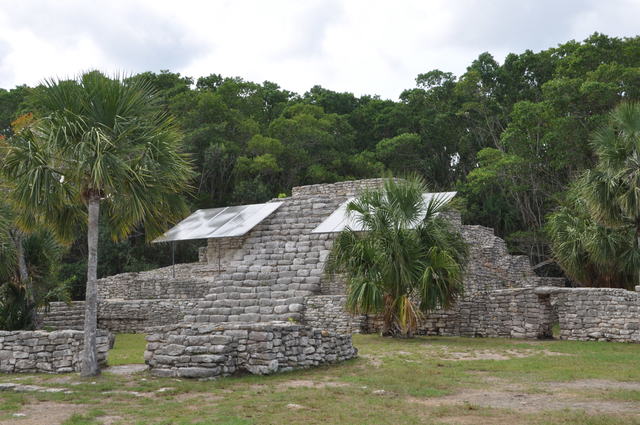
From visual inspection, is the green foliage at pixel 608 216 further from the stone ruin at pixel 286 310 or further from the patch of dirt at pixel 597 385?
the patch of dirt at pixel 597 385

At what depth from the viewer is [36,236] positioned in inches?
540

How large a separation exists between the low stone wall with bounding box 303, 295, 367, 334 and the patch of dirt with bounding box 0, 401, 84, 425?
7083 millimetres

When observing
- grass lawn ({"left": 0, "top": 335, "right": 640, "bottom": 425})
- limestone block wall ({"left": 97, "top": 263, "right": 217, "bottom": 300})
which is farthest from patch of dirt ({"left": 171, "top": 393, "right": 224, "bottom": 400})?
limestone block wall ({"left": 97, "top": 263, "right": 217, "bottom": 300})

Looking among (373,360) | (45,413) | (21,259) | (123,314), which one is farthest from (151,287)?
(45,413)

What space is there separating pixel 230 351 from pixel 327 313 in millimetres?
5389

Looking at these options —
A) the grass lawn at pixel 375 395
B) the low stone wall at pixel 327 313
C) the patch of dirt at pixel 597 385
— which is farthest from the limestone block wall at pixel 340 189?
the patch of dirt at pixel 597 385

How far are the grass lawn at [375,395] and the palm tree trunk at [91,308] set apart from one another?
0.24 metres

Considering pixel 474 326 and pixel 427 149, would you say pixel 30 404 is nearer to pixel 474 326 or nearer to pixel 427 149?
pixel 474 326

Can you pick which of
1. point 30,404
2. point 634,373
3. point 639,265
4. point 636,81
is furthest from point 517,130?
point 30,404

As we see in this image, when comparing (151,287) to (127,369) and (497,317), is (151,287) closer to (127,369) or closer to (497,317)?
(127,369)

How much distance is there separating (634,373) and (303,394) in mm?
4524

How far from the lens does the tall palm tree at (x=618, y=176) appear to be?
12234 millimetres

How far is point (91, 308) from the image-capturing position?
8383 mm

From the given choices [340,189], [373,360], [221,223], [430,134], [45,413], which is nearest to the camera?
[45,413]
